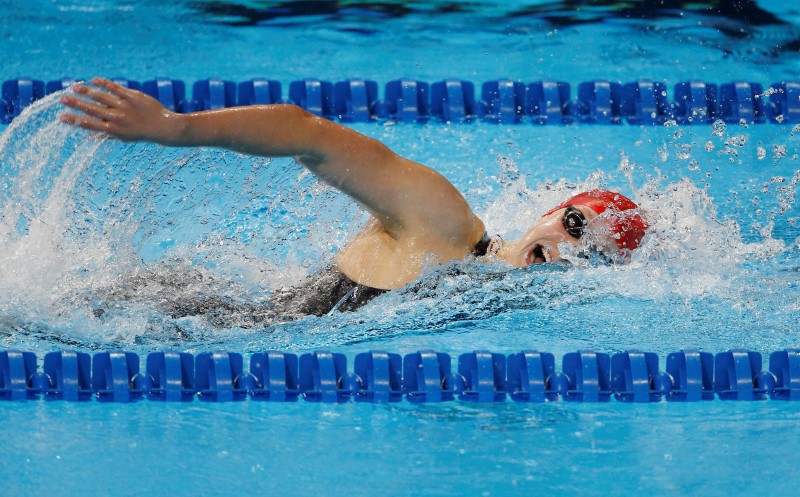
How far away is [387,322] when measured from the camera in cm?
290

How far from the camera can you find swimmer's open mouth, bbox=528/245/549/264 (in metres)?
2.84

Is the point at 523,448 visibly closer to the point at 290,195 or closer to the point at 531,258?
the point at 531,258

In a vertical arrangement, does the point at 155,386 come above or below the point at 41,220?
below

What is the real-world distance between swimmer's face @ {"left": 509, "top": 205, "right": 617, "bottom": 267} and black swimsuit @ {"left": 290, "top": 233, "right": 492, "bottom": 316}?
10 centimetres

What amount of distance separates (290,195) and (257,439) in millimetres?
881

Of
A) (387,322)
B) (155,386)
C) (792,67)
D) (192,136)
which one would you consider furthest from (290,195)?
(792,67)

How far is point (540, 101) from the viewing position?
15.1 ft

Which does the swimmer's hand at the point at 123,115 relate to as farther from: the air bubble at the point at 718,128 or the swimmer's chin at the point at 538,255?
the air bubble at the point at 718,128

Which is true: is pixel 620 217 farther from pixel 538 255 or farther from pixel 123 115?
pixel 123 115

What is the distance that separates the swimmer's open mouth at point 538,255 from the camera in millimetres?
2840

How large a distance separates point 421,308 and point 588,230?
19.5 inches

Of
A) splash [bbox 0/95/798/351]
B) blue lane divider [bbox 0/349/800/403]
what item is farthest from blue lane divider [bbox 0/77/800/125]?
blue lane divider [bbox 0/349/800/403]

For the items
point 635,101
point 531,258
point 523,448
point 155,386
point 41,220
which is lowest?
point 523,448

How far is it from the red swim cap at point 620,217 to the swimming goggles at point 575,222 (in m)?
0.05
